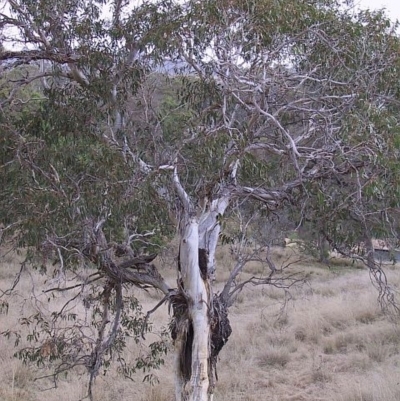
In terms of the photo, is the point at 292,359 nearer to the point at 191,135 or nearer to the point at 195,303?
the point at 195,303

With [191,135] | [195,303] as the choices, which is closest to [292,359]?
[195,303]

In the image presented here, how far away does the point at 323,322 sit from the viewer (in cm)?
1317

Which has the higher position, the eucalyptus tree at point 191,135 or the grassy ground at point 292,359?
A: the eucalyptus tree at point 191,135

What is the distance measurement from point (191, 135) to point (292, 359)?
6346 millimetres

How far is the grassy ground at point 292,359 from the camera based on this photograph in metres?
9.03

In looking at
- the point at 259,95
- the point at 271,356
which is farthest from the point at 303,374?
the point at 259,95

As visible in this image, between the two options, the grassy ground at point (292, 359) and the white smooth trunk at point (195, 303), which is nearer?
the white smooth trunk at point (195, 303)

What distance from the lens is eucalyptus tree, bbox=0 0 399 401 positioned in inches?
223

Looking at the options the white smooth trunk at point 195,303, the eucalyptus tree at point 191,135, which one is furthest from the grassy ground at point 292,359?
the white smooth trunk at point 195,303

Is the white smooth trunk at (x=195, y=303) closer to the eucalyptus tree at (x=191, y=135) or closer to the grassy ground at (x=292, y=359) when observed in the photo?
the eucalyptus tree at (x=191, y=135)

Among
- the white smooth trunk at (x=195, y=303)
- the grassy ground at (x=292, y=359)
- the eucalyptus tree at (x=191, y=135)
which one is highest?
the eucalyptus tree at (x=191, y=135)

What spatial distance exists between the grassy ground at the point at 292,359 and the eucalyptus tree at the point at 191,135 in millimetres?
2654

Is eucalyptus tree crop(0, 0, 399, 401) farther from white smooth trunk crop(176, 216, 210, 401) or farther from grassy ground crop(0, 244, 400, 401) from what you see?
grassy ground crop(0, 244, 400, 401)

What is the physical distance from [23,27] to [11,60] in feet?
1.49
